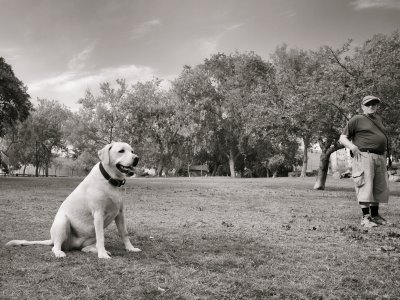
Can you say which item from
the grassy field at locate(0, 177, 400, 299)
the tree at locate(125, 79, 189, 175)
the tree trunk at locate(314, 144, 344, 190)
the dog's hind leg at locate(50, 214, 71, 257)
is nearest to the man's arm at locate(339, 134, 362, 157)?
the grassy field at locate(0, 177, 400, 299)

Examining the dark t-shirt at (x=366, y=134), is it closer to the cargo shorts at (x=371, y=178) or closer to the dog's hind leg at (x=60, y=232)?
the cargo shorts at (x=371, y=178)

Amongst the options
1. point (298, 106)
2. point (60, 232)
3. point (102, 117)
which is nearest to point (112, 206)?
point (60, 232)

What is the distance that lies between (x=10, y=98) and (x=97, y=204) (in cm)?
2952

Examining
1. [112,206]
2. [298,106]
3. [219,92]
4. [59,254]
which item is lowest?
[59,254]

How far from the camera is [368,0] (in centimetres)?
1989

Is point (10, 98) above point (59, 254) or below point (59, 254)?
above

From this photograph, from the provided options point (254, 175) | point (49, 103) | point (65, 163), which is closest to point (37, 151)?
point (49, 103)

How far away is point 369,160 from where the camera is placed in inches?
317

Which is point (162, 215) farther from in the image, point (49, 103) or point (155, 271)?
point (49, 103)

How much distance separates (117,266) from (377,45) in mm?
17178

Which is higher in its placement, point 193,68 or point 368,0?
point 193,68

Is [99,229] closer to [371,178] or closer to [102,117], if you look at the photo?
[371,178]

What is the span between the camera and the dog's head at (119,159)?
202 inches

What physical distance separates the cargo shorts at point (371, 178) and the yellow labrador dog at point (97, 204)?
525 cm
